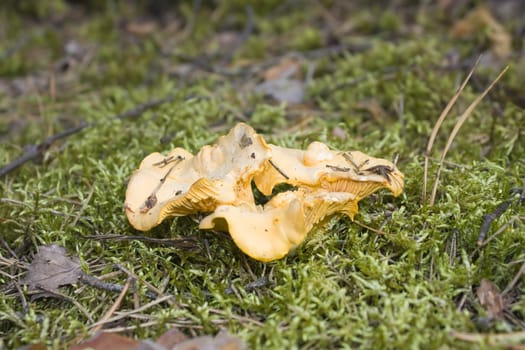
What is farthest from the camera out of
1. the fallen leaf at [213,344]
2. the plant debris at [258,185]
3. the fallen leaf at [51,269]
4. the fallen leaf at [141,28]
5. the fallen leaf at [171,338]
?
the fallen leaf at [141,28]

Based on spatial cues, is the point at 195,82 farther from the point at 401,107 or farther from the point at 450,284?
the point at 450,284

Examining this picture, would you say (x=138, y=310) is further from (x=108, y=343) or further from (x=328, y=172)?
(x=328, y=172)

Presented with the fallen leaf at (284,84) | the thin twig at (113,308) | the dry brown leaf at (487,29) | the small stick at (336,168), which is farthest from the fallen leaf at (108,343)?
the dry brown leaf at (487,29)

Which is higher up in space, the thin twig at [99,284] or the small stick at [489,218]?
the small stick at [489,218]

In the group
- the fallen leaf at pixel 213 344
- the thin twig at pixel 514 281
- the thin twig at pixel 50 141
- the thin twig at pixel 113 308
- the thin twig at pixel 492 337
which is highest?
the thin twig at pixel 50 141

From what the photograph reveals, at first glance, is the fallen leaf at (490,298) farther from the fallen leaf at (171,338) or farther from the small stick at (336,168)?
the fallen leaf at (171,338)

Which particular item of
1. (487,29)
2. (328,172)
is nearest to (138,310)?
(328,172)

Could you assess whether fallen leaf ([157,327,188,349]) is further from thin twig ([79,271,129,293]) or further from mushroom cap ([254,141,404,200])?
mushroom cap ([254,141,404,200])
